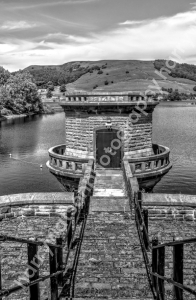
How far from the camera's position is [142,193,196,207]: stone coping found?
395 inches

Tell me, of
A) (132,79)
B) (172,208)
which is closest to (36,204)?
(172,208)

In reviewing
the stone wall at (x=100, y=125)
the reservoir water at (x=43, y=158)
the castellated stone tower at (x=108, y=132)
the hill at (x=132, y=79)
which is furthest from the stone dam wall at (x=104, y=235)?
the hill at (x=132, y=79)

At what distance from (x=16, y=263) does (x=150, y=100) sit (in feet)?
40.1

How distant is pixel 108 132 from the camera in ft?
54.5

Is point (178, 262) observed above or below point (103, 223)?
above

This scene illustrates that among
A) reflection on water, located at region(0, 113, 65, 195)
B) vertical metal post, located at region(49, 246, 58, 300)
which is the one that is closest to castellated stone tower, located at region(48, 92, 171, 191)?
reflection on water, located at region(0, 113, 65, 195)

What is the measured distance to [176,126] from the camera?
48.8 metres

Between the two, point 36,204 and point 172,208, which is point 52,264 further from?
point 172,208

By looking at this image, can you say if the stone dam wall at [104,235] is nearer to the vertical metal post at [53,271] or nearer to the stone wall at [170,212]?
the stone wall at [170,212]

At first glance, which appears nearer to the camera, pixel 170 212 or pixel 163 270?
pixel 163 270

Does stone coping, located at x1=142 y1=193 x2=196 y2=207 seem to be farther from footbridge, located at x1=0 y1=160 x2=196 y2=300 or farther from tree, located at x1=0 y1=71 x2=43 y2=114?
tree, located at x1=0 y1=71 x2=43 y2=114

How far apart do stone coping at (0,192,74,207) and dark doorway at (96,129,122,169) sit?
21.2ft

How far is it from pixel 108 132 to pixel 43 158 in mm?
15138

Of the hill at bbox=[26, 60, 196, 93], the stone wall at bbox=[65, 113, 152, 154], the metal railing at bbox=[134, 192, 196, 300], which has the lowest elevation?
the metal railing at bbox=[134, 192, 196, 300]
